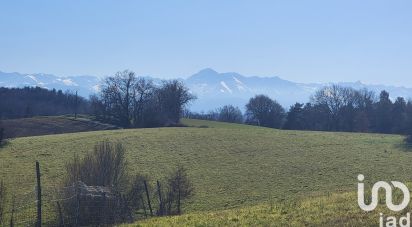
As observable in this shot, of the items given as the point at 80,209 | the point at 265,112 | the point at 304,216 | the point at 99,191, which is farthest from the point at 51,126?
the point at 304,216

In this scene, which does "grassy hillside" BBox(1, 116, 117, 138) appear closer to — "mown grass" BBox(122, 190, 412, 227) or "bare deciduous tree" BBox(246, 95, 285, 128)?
"bare deciduous tree" BBox(246, 95, 285, 128)

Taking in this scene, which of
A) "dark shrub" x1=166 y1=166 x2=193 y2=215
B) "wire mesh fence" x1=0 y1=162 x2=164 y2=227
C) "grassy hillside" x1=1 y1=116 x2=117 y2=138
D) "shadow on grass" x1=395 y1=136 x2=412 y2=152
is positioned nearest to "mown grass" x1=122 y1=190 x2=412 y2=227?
"wire mesh fence" x1=0 y1=162 x2=164 y2=227

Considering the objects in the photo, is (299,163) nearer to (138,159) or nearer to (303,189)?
(303,189)

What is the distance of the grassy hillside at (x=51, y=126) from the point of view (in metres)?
91.2

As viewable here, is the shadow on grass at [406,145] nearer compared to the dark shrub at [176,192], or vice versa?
the dark shrub at [176,192]

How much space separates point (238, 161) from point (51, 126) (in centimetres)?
5652

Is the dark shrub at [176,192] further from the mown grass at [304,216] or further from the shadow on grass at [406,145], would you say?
the shadow on grass at [406,145]

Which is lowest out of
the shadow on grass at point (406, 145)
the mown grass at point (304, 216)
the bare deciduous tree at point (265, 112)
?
the mown grass at point (304, 216)

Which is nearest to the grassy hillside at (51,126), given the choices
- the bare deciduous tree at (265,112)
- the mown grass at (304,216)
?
the bare deciduous tree at (265,112)

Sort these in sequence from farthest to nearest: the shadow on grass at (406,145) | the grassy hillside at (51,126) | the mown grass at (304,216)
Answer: the grassy hillside at (51,126) → the shadow on grass at (406,145) → the mown grass at (304,216)

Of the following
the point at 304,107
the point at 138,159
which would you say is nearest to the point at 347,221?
the point at 138,159

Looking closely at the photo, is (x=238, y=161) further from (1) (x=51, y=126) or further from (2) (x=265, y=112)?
(2) (x=265, y=112)

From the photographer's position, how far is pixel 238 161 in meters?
49.8

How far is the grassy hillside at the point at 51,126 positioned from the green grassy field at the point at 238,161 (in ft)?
99.6
